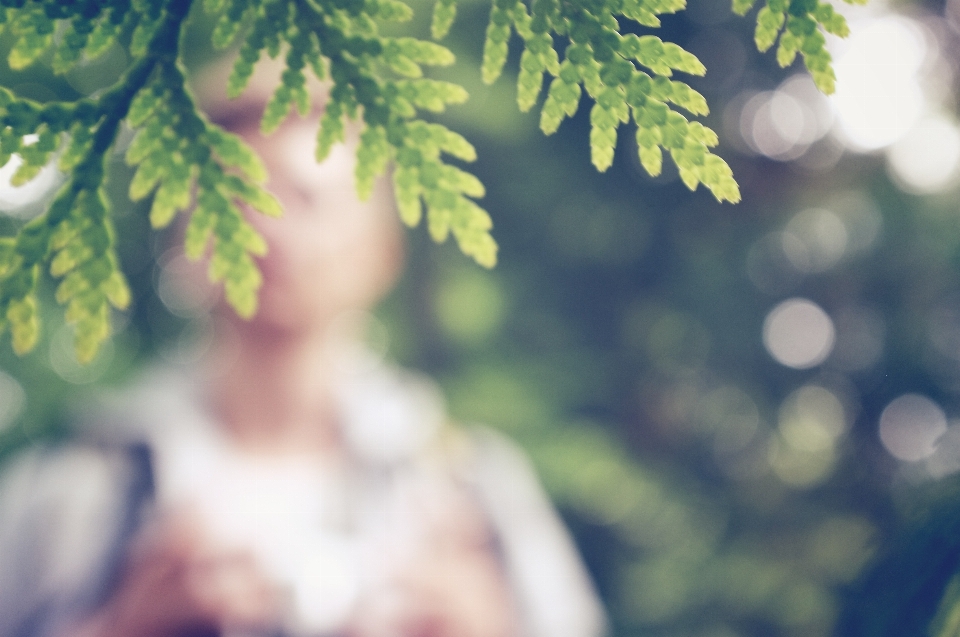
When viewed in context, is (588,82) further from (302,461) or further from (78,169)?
(302,461)

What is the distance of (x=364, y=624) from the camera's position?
178cm

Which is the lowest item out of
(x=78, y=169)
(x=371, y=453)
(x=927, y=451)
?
(x=371, y=453)

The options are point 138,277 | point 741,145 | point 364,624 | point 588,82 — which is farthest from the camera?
point 138,277

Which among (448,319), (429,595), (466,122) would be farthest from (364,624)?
(466,122)

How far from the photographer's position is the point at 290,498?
2129 millimetres

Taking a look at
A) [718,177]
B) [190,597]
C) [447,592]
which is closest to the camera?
[718,177]

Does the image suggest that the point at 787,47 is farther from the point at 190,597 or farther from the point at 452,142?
the point at 190,597

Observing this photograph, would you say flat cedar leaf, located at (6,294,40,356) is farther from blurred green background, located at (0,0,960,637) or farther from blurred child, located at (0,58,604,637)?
blurred green background, located at (0,0,960,637)

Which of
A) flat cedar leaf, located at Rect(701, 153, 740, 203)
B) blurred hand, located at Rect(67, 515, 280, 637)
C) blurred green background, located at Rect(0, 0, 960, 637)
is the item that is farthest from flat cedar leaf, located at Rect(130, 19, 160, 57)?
blurred green background, located at Rect(0, 0, 960, 637)

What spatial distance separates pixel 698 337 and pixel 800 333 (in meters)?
0.63

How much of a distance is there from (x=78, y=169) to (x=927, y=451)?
4033 mm

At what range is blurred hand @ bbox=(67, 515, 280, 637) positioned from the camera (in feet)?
4.81

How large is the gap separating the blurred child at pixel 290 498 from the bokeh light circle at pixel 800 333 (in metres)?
1.89

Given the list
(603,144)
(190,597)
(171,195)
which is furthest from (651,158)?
(190,597)
